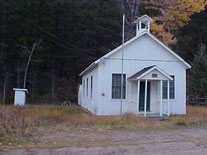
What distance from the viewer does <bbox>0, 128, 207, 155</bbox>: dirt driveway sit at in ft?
22.7

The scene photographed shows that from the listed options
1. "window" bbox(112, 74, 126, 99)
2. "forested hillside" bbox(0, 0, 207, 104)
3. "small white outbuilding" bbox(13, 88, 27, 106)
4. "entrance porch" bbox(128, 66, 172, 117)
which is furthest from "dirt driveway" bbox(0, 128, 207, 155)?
"forested hillside" bbox(0, 0, 207, 104)

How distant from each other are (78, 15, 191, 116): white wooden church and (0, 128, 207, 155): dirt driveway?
5793 millimetres

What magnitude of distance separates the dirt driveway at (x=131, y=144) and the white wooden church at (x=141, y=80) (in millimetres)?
5793

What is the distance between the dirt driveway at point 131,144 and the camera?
6.93 metres

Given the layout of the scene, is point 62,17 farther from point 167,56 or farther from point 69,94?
point 167,56

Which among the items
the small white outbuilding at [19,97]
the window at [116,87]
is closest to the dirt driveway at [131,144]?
the window at [116,87]

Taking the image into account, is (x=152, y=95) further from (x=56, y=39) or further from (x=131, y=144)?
(x=56, y=39)

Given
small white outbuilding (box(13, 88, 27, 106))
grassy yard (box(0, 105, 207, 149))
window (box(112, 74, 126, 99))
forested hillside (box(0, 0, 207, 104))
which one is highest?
forested hillside (box(0, 0, 207, 104))

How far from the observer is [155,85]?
1680cm

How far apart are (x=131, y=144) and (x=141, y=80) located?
345 inches

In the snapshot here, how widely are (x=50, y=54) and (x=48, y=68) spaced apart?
2.71 m

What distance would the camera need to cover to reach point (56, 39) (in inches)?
1410

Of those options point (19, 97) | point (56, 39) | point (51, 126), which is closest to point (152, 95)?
point (51, 126)

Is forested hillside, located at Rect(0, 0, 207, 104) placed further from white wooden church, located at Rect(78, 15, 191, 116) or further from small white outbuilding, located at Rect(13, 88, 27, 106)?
white wooden church, located at Rect(78, 15, 191, 116)
